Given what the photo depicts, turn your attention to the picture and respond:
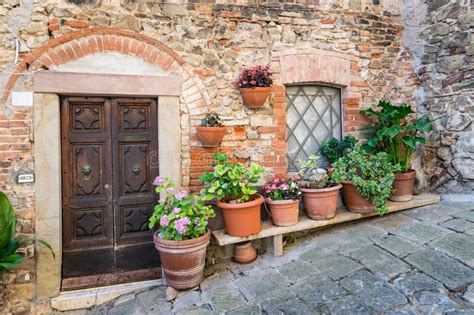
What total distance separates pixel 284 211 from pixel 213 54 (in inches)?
79.1

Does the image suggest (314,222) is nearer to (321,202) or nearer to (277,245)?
(321,202)

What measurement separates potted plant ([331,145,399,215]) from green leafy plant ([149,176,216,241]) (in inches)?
66.4

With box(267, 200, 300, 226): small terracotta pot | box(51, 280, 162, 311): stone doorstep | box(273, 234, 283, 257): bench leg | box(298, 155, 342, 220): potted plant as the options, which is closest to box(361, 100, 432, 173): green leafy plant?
box(298, 155, 342, 220): potted plant

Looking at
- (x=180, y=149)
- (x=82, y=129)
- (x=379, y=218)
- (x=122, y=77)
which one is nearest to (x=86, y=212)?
→ (x=82, y=129)

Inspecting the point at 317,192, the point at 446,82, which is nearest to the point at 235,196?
the point at 317,192

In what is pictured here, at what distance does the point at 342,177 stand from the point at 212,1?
103 inches

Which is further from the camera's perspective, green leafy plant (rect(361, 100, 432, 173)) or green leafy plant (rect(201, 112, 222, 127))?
green leafy plant (rect(361, 100, 432, 173))

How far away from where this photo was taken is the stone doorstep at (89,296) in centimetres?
293

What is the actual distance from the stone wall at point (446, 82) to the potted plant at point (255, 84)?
7.98 ft

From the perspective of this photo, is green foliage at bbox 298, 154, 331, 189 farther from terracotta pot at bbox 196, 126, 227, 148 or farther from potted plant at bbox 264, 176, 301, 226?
terracotta pot at bbox 196, 126, 227, 148

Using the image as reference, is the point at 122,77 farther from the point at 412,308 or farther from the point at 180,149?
the point at 412,308

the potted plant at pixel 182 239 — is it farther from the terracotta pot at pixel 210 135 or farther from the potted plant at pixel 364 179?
the potted plant at pixel 364 179

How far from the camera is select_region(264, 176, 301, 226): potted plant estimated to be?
322cm

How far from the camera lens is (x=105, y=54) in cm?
310
